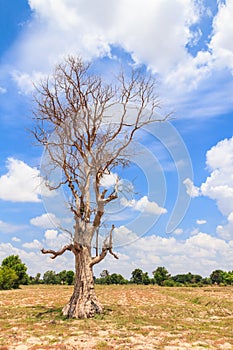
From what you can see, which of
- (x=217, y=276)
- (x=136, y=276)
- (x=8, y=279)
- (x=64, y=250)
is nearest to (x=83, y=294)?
(x=64, y=250)

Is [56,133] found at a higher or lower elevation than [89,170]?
higher

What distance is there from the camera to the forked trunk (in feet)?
52.8

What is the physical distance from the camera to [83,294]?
16547 mm

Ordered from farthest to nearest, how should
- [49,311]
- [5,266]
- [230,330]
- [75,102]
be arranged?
1. [5,266]
2. [75,102]
3. [49,311]
4. [230,330]

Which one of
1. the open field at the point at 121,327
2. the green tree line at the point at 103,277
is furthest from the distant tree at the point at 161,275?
the open field at the point at 121,327

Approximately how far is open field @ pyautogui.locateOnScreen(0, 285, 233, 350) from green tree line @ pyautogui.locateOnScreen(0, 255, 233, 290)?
21.8m

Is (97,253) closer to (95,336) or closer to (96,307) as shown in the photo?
(96,307)

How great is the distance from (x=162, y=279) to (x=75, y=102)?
136 ft

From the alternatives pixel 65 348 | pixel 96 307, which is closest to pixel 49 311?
pixel 96 307

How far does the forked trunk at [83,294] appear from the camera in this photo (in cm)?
1609

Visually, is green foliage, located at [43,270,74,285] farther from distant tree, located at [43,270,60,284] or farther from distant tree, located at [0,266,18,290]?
distant tree, located at [0,266,18,290]

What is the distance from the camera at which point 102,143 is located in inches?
739

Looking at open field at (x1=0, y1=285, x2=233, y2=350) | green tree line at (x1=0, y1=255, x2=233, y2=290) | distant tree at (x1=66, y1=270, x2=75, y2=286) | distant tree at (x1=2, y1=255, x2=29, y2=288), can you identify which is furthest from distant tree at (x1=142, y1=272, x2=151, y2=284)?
open field at (x1=0, y1=285, x2=233, y2=350)

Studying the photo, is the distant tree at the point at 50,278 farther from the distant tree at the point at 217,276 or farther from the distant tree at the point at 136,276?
the distant tree at the point at 217,276
